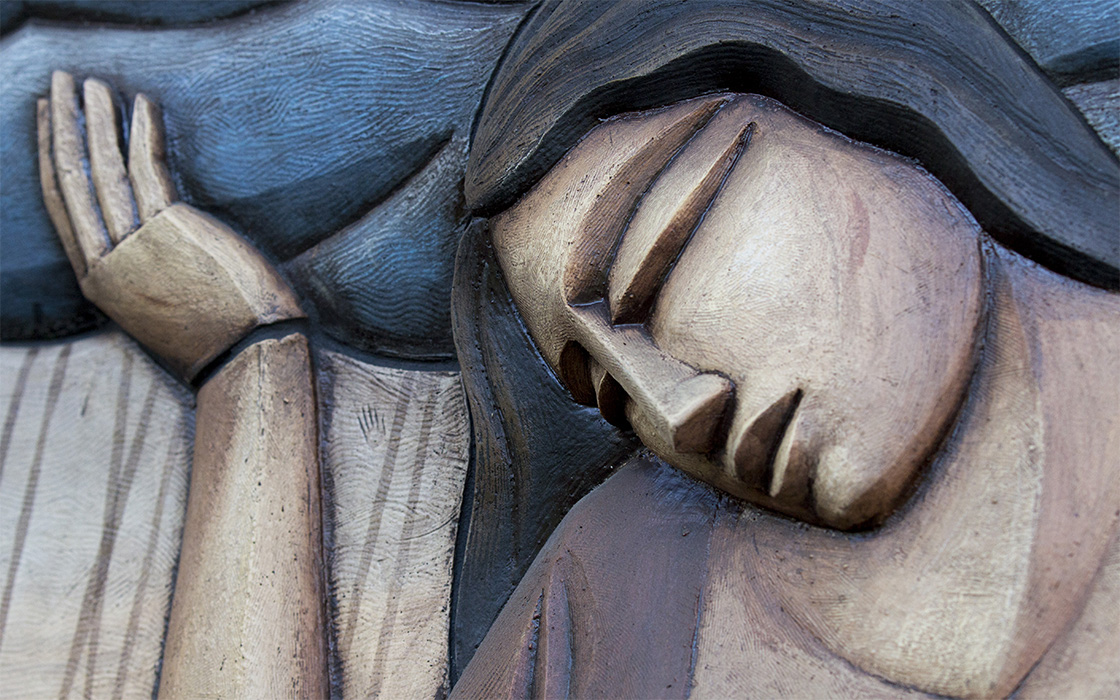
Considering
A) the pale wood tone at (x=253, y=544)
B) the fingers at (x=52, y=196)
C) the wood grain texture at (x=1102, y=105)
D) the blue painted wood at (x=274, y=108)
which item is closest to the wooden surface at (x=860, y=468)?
the wood grain texture at (x=1102, y=105)

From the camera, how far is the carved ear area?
0.79 m

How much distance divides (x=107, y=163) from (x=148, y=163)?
0.17 ft

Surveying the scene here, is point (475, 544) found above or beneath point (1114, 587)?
beneath

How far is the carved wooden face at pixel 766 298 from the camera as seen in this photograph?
2.24 ft

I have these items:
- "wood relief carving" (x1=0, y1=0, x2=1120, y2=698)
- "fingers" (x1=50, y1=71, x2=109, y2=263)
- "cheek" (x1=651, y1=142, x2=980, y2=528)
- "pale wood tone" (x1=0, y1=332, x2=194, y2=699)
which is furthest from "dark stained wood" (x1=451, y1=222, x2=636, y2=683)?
"fingers" (x1=50, y1=71, x2=109, y2=263)

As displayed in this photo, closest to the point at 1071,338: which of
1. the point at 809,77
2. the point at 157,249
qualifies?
the point at 809,77

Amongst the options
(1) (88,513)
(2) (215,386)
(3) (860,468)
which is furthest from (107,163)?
(3) (860,468)

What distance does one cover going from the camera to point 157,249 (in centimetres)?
109

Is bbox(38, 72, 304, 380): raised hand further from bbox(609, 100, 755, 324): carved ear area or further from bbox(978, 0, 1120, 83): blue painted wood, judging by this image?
bbox(978, 0, 1120, 83): blue painted wood

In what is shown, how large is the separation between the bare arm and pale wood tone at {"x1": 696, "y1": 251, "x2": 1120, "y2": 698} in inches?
18.7

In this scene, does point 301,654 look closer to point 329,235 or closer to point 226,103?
point 329,235

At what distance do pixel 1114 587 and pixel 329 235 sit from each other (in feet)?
3.00

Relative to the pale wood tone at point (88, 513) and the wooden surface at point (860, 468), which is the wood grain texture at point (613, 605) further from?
the pale wood tone at point (88, 513)

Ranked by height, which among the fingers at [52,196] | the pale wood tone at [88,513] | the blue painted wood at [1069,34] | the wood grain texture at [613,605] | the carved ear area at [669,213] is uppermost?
the blue painted wood at [1069,34]
